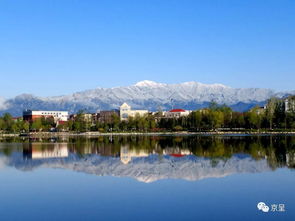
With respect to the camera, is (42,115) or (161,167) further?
(42,115)

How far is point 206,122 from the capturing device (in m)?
89.1

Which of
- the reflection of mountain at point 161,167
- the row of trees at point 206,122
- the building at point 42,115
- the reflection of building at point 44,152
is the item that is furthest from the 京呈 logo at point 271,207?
the building at point 42,115

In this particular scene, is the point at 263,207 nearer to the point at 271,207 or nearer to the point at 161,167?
the point at 271,207

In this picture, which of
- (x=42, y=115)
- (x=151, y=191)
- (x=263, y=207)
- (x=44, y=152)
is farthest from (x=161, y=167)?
(x=42, y=115)

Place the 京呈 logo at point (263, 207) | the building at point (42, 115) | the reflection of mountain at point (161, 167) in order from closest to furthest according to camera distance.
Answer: the 京呈 logo at point (263, 207), the reflection of mountain at point (161, 167), the building at point (42, 115)

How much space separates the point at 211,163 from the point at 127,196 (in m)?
10.9

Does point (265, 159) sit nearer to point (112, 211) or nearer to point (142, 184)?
point (142, 184)

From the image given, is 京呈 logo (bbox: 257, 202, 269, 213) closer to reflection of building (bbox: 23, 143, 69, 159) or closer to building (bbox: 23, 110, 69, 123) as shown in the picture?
reflection of building (bbox: 23, 143, 69, 159)

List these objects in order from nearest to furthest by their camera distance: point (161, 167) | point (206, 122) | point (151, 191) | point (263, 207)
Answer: point (263, 207) → point (151, 191) → point (161, 167) → point (206, 122)

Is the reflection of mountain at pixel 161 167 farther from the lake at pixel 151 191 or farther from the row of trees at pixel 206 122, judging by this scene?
the row of trees at pixel 206 122

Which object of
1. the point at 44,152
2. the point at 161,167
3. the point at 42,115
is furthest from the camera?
the point at 42,115

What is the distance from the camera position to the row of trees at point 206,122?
81.6 metres

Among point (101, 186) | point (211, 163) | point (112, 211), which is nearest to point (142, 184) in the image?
point (101, 186)

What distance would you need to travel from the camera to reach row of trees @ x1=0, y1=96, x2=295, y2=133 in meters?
81.6
